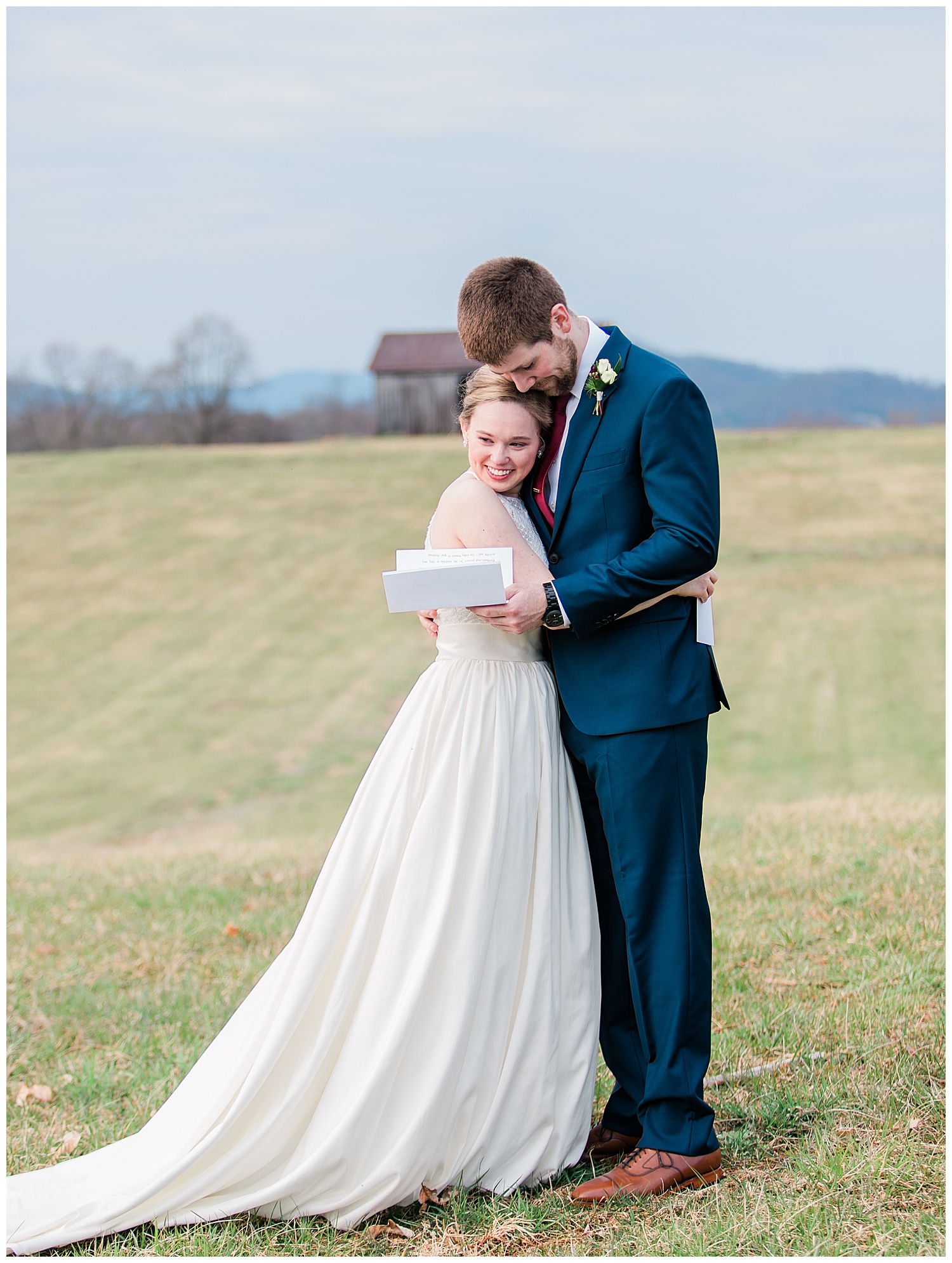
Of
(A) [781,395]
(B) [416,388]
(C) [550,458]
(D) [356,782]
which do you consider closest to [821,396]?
(A) [781,395]

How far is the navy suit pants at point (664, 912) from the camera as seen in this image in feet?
11.5

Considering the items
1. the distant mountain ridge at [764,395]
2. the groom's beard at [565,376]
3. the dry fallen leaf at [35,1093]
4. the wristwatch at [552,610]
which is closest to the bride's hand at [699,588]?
the wristwatch at [552,610]

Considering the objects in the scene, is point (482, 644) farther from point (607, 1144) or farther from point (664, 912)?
point (607, 1144)

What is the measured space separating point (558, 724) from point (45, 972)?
12.2 feet

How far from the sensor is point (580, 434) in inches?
139

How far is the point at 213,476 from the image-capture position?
3600cm

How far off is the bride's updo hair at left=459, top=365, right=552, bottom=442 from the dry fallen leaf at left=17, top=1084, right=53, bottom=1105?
3014 millimetres

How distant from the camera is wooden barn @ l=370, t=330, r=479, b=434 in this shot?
149ft

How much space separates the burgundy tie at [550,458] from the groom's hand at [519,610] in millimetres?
310

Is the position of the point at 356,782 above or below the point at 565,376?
below

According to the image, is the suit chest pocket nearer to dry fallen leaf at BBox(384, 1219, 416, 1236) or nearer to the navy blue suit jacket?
the navy blue suit jacket

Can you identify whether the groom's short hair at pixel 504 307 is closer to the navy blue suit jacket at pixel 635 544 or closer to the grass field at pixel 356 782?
the navy blue suit jacket at pixel 635 544

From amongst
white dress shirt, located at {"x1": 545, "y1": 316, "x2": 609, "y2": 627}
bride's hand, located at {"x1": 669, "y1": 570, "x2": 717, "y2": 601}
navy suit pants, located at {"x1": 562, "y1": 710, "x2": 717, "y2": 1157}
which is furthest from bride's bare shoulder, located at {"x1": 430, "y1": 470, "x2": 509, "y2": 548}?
navy suit pants, located at {"x1": 562, "y1": 710, "x2": 717, "y2": 1157}

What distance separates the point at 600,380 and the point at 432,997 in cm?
182
